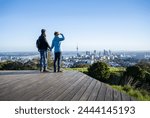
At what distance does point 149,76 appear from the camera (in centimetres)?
2705

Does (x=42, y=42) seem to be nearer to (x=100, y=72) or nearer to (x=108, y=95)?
(x=108, y=95)

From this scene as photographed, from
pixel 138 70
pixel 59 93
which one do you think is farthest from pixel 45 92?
pixel 138 70

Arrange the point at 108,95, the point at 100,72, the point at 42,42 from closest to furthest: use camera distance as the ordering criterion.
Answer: the point at 108,95, the point at 42,42, the point at 100,72

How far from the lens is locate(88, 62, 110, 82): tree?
28.5m

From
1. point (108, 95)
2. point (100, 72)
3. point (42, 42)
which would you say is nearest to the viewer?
point (108, 95)

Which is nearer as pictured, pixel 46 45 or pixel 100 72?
pixel 46 45

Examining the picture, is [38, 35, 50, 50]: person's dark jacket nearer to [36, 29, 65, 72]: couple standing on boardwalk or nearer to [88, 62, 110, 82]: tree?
[36, 29, 65, 72]: couple standing on boardwalk

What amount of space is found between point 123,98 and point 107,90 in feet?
2.59

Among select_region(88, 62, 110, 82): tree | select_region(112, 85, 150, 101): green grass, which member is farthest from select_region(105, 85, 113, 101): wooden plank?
select_region(88, 62, 110, 82): tree

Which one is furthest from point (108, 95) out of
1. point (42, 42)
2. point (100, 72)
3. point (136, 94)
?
point (100, 72)

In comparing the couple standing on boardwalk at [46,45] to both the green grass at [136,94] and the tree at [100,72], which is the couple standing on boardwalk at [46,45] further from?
the tree at [100,72]

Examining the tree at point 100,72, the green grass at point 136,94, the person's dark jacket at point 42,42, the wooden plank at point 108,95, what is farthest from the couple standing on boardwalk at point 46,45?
the tree at point 100,72

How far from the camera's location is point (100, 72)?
93.1 feet

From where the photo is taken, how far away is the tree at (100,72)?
2845 centimetres
